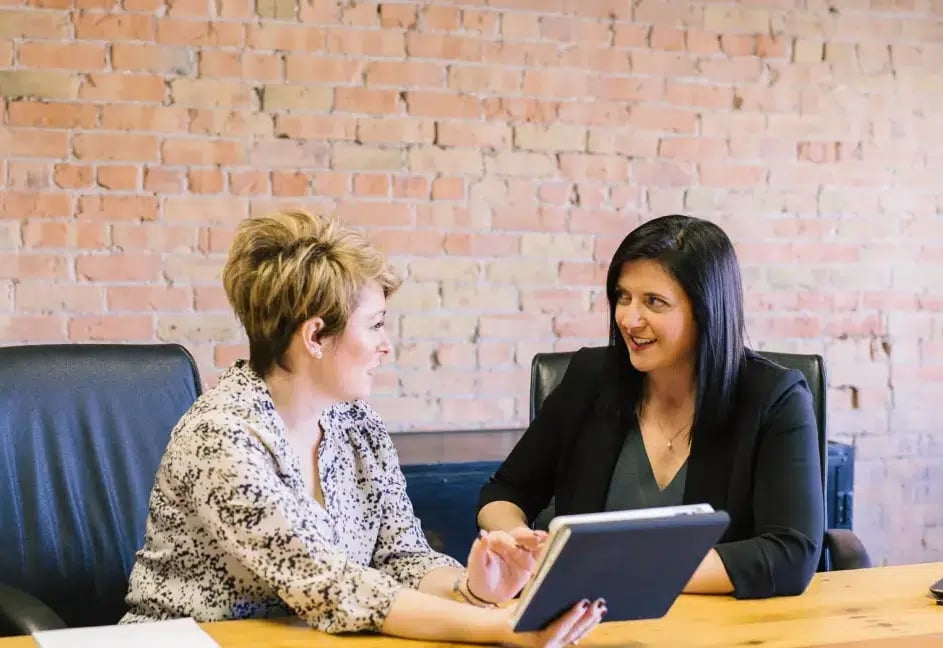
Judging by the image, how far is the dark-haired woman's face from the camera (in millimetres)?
2068

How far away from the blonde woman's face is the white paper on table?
40 cm

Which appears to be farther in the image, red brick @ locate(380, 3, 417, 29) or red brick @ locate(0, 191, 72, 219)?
red brick @ locate(380, 3, 417, 29)

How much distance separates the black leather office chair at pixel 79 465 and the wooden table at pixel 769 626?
1.95 feet

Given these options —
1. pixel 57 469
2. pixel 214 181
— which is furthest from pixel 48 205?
pixel 57 469

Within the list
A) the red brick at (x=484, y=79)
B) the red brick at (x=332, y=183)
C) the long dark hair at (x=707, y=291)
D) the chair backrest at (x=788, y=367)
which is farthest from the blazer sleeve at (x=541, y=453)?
the red brick at (x=484, y=79)

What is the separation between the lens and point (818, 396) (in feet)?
7.64

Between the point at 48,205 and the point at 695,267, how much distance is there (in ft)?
5.22

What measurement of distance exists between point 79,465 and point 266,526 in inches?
28.4

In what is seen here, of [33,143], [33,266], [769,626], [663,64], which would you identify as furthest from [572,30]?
[769,626]

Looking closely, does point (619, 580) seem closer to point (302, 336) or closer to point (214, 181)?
point (302, 336)

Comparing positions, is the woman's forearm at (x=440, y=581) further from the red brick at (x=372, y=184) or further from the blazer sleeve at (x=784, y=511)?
the red brick at (x=372, y=184)

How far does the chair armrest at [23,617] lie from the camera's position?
1685 mm

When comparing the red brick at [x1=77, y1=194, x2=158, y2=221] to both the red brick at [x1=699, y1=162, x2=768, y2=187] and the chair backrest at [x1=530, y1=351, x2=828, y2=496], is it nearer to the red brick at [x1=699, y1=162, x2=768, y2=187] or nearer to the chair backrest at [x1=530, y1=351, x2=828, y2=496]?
the chair backrest at [x1=530, y1=351, x2=828, y2=496]

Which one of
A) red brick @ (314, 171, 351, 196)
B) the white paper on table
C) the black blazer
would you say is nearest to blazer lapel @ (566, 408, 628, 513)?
the black blazer
